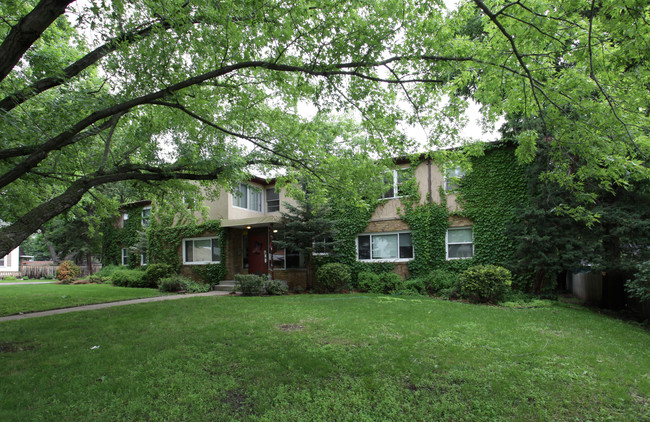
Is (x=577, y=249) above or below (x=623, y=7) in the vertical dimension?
below

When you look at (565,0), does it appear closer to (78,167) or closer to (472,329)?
(472,329)

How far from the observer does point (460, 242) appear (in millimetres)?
13938

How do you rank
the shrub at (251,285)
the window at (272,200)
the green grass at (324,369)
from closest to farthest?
the green grass at (324,369)
the shrub at (251,285)
the window at (272,200)

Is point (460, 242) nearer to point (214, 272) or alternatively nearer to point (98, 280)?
point (214, 272)

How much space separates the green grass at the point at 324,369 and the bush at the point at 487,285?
290 cm

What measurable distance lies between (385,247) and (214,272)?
28.2ft

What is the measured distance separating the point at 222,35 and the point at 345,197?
14.8 feet

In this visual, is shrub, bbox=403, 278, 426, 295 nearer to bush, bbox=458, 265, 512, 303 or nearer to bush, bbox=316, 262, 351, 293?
bush, bbox=458, 265, 512, 303

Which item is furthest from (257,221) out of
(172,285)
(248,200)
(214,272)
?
(172,285)

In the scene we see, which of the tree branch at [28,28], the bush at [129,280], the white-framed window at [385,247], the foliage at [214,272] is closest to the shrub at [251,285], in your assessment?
the foliage at [214,272]

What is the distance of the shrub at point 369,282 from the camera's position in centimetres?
1403

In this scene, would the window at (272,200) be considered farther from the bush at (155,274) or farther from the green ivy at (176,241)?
the bush at (155,274)

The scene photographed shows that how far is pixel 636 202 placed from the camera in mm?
10266

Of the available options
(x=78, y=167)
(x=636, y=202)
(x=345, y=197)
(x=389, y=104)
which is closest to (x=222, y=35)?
(x=389, y=104)
